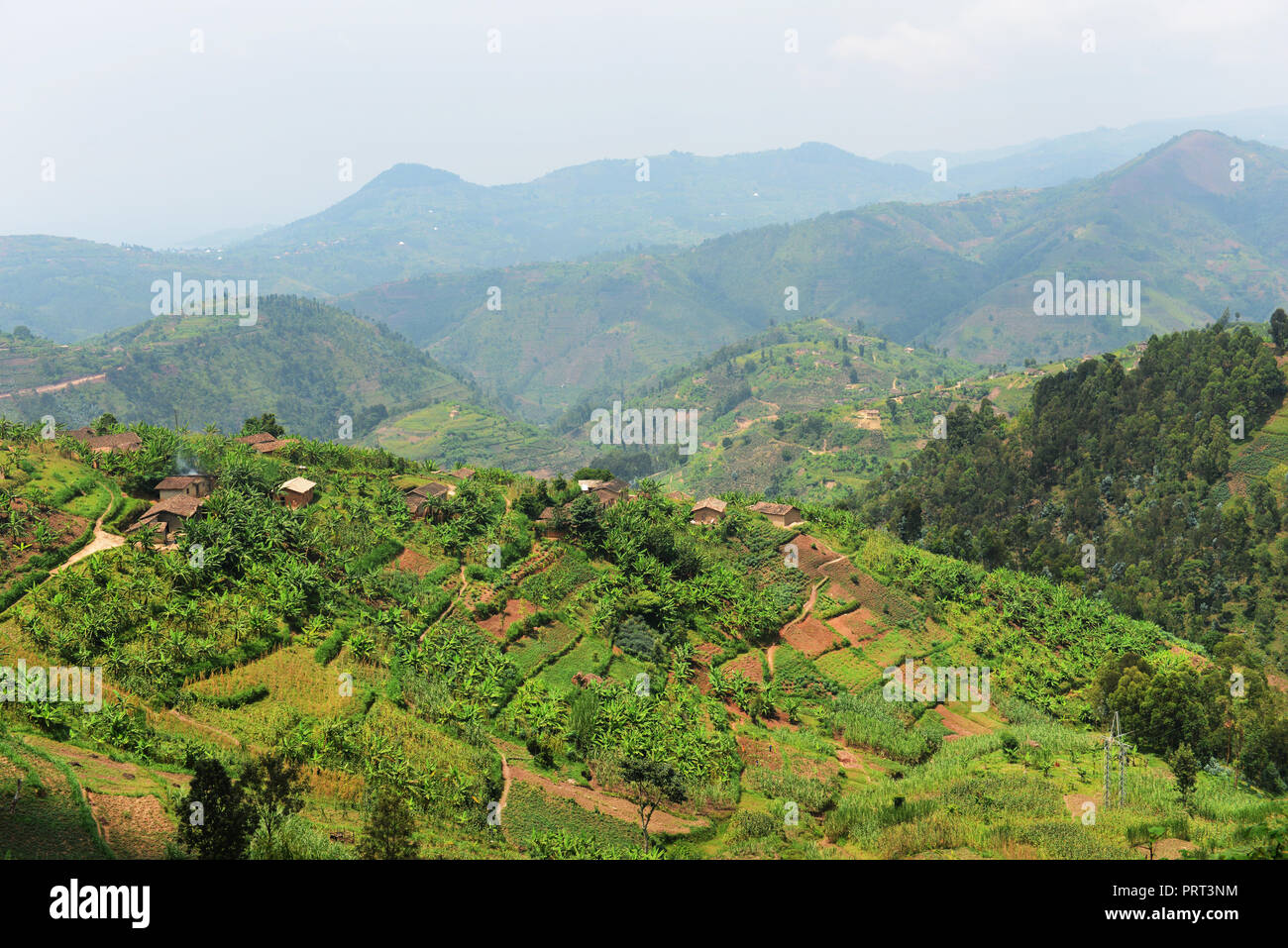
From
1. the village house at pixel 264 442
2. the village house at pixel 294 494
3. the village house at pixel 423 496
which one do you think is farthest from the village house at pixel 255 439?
the village house at pixel 423 496

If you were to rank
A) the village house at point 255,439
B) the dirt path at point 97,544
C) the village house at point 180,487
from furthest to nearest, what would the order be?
the village house at point 255,439
the village house at point 180,487
the dirt path at point 97,544

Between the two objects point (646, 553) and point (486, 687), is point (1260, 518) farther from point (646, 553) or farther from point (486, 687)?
point (486, 687)

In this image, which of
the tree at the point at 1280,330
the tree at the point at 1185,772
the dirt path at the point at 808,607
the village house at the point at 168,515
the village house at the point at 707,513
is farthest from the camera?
the tree at the point at 1280,330

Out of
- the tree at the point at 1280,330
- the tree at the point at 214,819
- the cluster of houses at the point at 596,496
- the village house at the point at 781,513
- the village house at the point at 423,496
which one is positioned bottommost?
the tree at the point at 214,819

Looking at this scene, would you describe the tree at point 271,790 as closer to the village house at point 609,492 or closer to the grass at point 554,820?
the grass at point 554,820

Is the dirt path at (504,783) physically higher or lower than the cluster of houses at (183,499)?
lower

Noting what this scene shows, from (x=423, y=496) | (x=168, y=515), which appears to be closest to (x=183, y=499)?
(x=168, y=515)

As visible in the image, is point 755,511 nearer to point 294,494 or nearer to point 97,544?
point 294,494
